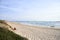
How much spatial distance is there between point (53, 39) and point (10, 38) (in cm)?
391

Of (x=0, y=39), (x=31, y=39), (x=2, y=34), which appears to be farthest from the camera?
(x=31, y=39)

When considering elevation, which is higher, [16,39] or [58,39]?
[16,39]

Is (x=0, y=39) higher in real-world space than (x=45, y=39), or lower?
higher

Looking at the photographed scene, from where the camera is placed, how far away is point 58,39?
10180 mm

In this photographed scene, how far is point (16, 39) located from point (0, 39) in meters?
0.88

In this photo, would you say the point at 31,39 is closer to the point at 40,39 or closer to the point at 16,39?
the point at 40,39

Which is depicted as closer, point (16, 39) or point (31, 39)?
point (16, 39)

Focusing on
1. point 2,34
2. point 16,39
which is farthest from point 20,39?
point 2,34

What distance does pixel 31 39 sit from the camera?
32.0ft

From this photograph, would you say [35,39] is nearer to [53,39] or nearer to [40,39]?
[40,39]

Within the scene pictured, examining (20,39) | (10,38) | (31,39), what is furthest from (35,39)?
(10,38)

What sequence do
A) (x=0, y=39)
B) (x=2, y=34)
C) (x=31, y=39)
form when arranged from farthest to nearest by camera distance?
1. (x=31, y=39)
2. (x=2, y=34)
3. (x=0, y=39)

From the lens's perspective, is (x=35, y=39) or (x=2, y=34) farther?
(x=35, y=39)

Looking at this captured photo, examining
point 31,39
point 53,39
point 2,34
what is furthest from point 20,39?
point 53,39
